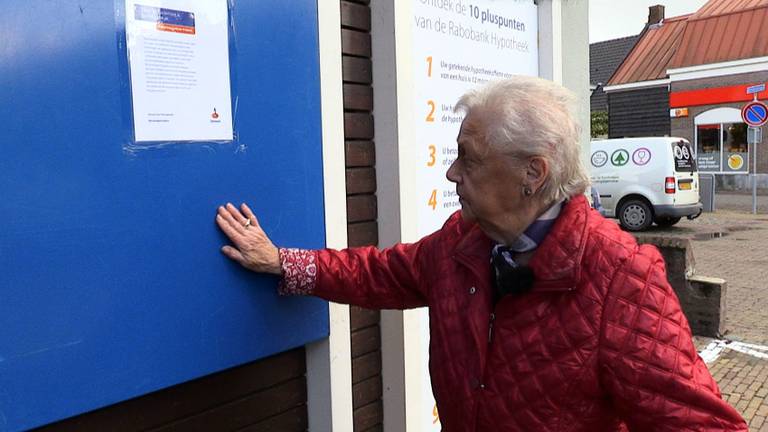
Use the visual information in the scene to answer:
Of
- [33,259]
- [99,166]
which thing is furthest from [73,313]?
[99,166]

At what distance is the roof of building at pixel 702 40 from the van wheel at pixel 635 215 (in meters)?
12.1

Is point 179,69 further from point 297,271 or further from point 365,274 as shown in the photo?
point 365,274

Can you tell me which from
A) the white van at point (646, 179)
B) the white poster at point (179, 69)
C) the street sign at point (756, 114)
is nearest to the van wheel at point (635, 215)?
the white van at point (646, 179)

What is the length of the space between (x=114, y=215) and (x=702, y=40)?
26.4m

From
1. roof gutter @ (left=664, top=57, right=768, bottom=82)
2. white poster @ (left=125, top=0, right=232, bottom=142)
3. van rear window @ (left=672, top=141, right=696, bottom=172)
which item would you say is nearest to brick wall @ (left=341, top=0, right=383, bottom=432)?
white poster @ (left=125, top=0, right=232, bottom=142)

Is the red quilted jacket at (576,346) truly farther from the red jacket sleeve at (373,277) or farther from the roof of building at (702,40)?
the roof of building at (702,40)

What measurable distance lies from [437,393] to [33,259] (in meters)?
1.05

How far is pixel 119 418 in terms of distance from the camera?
182 centimetres

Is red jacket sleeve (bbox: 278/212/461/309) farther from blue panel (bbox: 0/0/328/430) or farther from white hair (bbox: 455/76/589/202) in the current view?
white hair (bbox: 455/76/589/202)

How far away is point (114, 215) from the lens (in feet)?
5.38

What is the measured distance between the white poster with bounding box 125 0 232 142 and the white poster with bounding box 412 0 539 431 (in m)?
1.02

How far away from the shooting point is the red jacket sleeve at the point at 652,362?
4.83 ft

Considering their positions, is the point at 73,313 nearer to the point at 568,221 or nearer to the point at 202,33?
the point at 202,33

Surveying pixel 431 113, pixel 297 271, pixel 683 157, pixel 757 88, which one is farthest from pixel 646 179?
pixel 297 271
